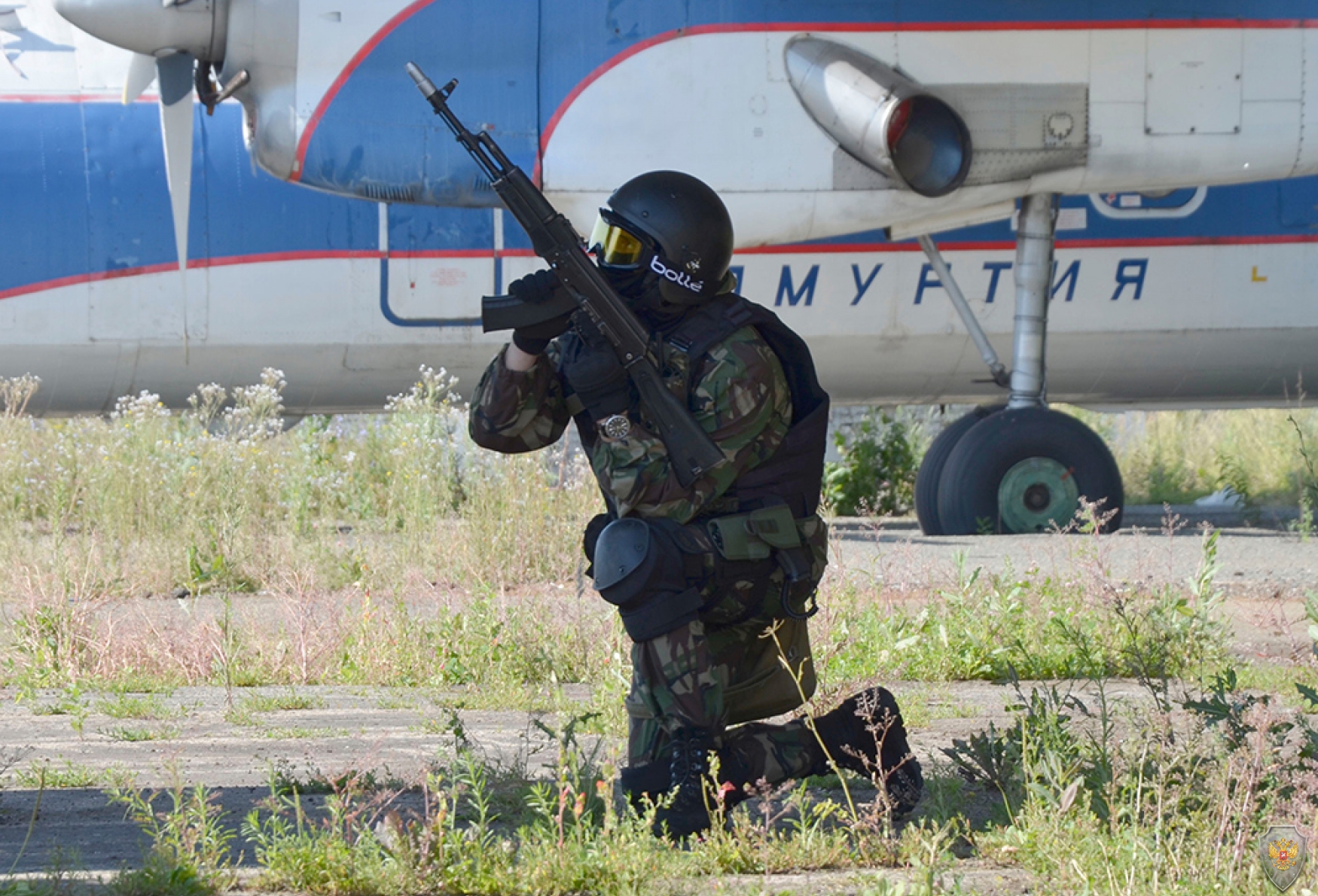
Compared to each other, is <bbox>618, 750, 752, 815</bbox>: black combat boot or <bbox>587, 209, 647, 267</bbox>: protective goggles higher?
<bbox>587, 209, 647, 267</bbox>: protective goggles

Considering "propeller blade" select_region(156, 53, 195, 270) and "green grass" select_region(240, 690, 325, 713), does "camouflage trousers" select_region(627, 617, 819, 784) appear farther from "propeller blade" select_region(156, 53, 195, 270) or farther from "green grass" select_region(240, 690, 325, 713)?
"propeller blade" select_region(156, 53, 195, 270)

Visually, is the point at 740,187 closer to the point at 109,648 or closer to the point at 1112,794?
the point at 109,648

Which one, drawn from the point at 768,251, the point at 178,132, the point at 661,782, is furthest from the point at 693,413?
the point at 178,132

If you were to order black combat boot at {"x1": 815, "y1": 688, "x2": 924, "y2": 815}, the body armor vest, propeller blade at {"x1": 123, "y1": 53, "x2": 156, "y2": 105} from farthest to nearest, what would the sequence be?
propeller blade at {"x1": 123, "y1": 53, "x2": 156, "y2": 105}
the body armor vest
black combat boot at {"x1": 815, "y1": 688, "x2": 924, "y2": 815}

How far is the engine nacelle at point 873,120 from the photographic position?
26.9 ft

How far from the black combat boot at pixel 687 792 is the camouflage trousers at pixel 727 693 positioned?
6 cm

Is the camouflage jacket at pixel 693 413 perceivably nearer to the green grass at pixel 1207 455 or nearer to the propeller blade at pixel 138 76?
the propeller blade at pixel 138 76

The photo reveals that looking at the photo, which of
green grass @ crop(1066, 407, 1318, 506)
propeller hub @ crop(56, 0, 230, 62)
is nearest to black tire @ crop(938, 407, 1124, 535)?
green grass @ crop(1066, 407, 1318, 506)

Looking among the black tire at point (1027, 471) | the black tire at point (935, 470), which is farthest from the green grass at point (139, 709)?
the black tire at point (935, 470)

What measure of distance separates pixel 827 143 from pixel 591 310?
5.19m

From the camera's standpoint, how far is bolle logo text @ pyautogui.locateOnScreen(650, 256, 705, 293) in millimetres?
3744

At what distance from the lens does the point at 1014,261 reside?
30.0ft

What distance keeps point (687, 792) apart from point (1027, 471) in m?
6.20

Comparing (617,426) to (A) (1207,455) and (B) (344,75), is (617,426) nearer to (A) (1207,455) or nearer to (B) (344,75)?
(B) (344,75)
